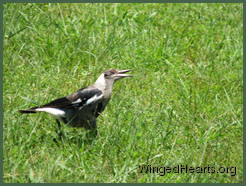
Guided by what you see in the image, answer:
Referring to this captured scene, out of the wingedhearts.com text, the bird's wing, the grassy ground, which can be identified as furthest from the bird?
the wingedhearts.com text

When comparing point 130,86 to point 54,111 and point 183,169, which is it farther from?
point 183,169

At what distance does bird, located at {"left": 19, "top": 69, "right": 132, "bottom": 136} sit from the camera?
6.59 meters

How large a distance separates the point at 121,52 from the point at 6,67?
1625 millimetres

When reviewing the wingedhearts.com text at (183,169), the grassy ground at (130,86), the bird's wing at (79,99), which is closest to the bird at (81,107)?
the bird's wing at (79,99)

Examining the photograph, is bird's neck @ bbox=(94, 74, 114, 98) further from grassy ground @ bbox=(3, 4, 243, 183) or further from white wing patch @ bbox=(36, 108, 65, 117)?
white wing patch @ bbox=(36, 108, 65, 117)

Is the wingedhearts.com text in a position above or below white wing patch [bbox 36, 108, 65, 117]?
below

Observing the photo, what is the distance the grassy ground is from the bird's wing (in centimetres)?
27

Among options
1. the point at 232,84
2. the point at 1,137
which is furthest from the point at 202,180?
the point at 232,84

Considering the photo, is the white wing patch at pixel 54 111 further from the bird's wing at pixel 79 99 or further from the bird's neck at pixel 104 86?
the bird's neck at pixel 104 86

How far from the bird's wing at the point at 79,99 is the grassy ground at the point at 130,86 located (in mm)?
275

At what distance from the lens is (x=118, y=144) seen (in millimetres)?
6297

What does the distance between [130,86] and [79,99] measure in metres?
1.42

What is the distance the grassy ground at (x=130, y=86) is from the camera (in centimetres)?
605

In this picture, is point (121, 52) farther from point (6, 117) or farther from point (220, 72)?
point (6, 117)
